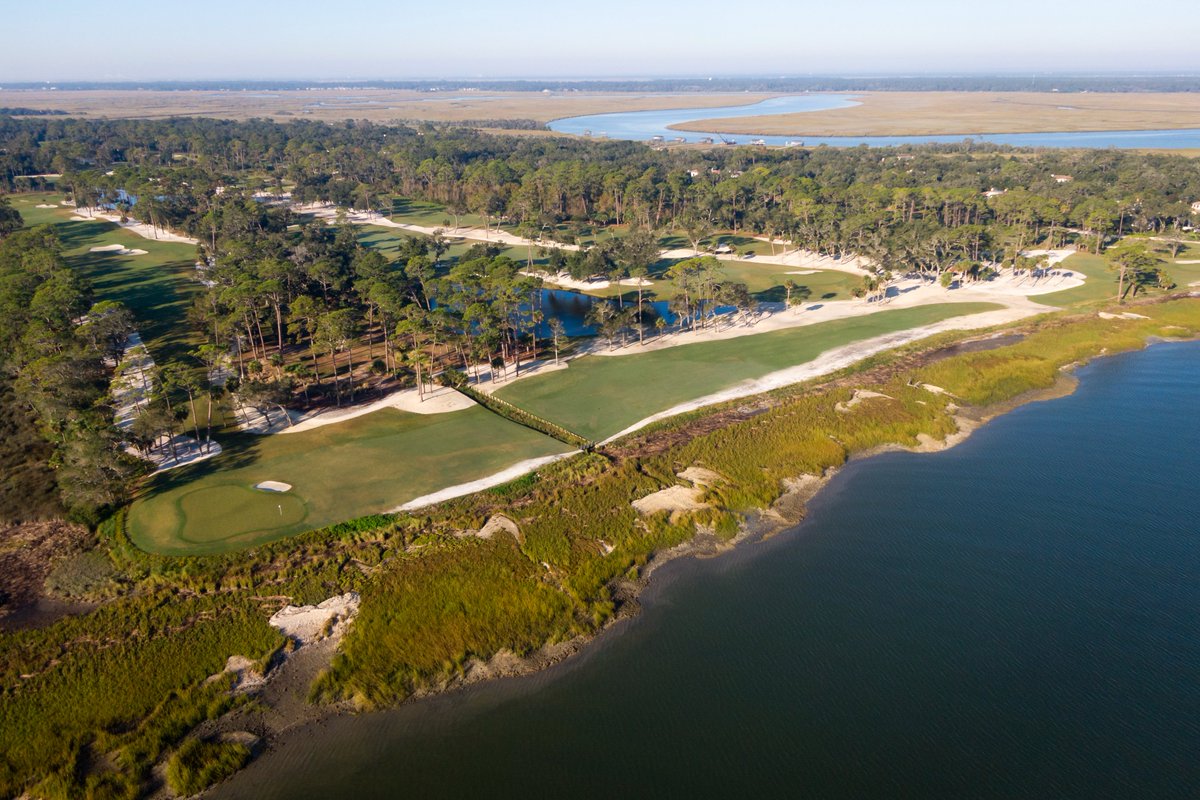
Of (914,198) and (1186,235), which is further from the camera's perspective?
(914,198)

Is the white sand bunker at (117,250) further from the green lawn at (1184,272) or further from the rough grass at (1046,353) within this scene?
the green lawn at (1184,272)

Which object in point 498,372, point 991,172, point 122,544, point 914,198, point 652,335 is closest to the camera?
point 122,544

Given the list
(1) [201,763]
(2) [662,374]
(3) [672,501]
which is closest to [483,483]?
(3) [672,501]

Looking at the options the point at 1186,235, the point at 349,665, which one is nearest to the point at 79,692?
the point at 349,665

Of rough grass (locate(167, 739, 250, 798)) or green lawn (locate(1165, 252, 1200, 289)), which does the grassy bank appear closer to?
rough grass (locate(167, 739, 250, 798))

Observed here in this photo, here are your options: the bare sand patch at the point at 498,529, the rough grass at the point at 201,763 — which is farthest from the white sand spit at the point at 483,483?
the rough grass at the point at 201,763

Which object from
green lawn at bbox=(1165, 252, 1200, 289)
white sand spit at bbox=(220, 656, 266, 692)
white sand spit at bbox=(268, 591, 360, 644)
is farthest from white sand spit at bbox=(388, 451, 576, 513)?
green lawn at bbox=(1165, 252, 1200, 289)

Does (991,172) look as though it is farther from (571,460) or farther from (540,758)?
(540,758)
